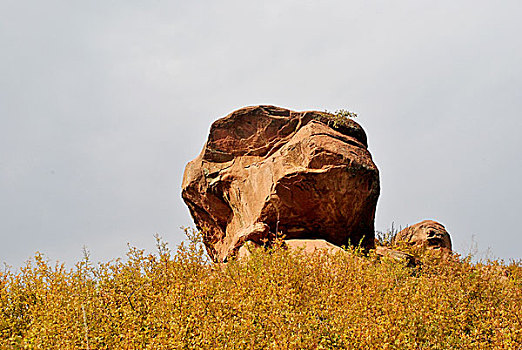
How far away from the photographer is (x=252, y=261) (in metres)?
8.70

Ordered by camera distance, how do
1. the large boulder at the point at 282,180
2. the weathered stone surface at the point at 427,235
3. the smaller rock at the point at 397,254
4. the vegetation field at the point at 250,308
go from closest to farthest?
the vegetation field at the point at 250,308, the large boulder at the point at 282,180, the smaller rock at the point at 397,254, the weathered stone surface at the point at 427,235

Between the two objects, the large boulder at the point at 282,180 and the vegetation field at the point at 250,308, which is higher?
the large boulder at the point at 282,180

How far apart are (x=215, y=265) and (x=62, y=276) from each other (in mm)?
2412

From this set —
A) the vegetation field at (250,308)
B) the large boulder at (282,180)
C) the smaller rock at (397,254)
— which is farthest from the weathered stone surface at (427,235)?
the vegetation field at (250,308)

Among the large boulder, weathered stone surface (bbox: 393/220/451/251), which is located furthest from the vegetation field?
weathered stone surface (bbox: 393/220/451/251)

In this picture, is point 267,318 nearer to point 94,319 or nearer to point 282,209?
point 94,319

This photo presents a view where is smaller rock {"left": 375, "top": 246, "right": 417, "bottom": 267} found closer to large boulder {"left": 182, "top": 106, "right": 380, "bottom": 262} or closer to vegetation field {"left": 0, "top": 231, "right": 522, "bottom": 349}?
large boulder {"left": 182, "top": 106, "right": 380, "bottom": 262}

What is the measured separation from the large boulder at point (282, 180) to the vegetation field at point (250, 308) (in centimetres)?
394

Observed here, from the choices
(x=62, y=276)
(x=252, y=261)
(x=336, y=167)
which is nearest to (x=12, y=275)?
(x=62, y=276)

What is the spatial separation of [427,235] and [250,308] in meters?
15.4

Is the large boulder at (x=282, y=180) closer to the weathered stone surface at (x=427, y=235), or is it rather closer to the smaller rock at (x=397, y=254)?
the smaller rock at (x=397, y=254)

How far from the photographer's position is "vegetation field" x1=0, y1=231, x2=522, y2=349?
5.25 meters

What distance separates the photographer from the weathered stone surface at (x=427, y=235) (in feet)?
63.4

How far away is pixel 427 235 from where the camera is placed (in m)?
19.5
